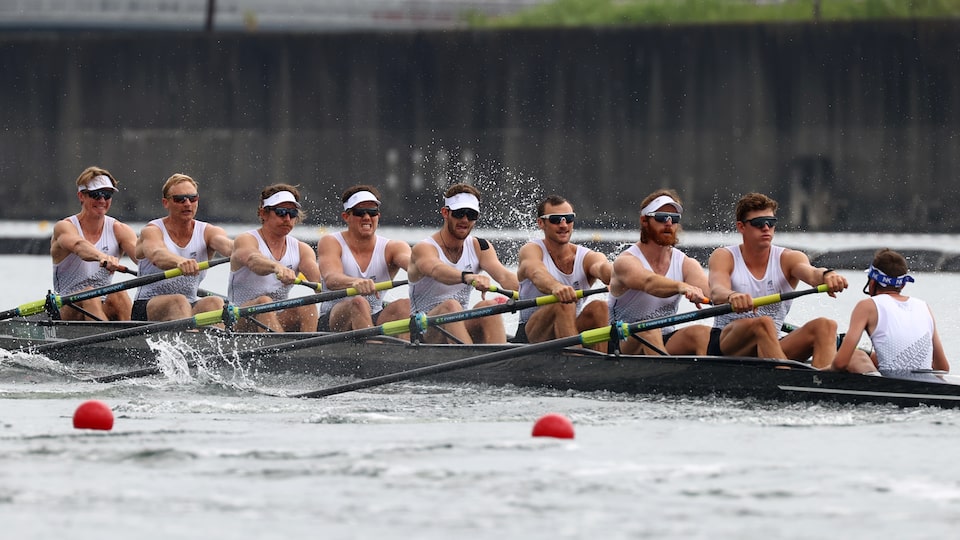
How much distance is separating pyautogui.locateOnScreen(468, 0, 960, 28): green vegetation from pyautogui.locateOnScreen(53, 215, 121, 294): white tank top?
30322 millimetres

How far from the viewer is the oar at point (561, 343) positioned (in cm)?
930

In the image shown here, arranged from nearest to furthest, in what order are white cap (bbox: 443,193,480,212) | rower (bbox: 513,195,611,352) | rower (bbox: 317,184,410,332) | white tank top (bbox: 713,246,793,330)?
white tank top (bbox: 713,246,793,330)
rower (bbox: 513,195,611,352)
white cap (bbox: 443,193,480,212)
rower (bbox: 317,184,410,332)

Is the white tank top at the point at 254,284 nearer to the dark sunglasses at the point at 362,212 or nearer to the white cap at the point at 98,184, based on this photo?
the dark sunglasses at the point at 362,212

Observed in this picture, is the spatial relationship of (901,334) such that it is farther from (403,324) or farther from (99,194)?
(99,194)

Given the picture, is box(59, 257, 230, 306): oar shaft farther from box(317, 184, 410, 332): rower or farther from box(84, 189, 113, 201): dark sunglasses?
box(317, 184, 410, 332): rower

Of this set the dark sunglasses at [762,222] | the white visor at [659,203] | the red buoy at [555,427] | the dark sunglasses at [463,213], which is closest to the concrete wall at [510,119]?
the dark sunglasses at [463,213]

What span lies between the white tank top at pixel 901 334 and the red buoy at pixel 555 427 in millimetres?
1836

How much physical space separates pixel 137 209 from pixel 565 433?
20693 millimetres

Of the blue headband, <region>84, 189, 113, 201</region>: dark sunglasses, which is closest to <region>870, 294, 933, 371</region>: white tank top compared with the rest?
the blue headband

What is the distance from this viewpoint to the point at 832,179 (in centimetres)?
2459

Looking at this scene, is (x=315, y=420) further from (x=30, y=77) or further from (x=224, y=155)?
(x=30, y=77)

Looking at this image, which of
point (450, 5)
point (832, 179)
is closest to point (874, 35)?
point (832, 179)

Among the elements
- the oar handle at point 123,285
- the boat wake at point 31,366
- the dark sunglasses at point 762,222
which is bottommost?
the boat wake at point 31,366

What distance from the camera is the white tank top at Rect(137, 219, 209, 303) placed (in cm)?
1203
